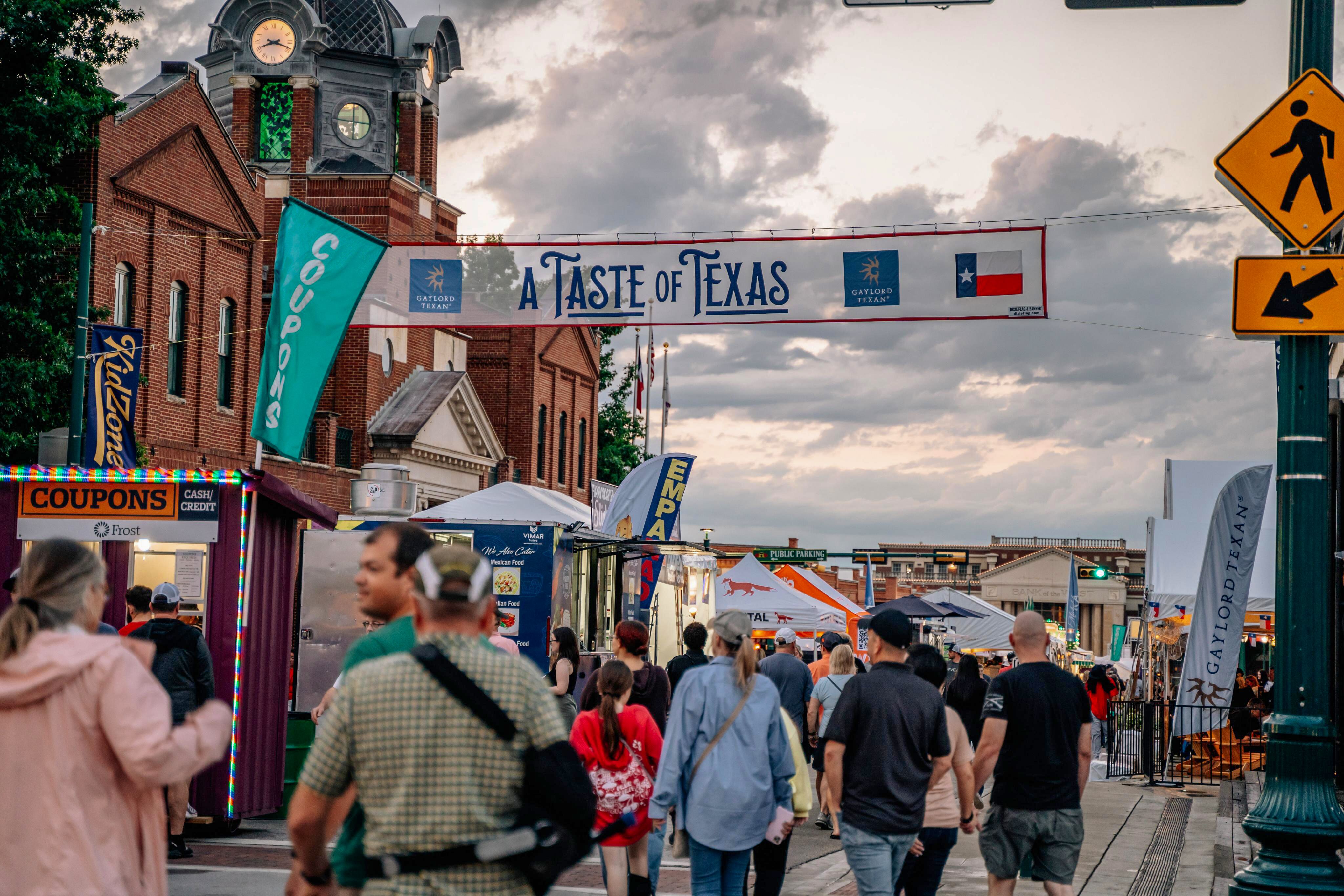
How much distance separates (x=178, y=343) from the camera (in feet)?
92.9

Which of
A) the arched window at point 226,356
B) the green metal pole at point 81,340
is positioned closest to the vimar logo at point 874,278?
the green metal pole at point 81,340

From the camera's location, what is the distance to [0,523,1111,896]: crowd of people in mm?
3400

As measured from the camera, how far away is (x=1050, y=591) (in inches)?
5217

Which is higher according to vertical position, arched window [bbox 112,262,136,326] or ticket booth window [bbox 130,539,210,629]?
arched window [bbox 112,262,136,326]

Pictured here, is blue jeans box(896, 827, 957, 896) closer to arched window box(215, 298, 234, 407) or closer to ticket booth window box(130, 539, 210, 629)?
ticket booth window box(130, 539, 210, 629)

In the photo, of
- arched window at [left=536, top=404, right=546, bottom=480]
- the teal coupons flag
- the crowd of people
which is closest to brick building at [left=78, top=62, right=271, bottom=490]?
the teal coupons flag

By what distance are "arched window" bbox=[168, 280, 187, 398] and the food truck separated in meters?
16.7

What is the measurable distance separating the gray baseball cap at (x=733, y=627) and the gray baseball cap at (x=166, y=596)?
184 inches

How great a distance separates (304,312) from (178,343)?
54.8 ft

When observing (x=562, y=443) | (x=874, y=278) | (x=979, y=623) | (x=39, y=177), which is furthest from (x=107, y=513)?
(x=562, y=443)

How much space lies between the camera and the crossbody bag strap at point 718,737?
6992mm

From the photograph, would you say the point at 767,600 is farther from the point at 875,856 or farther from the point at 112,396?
the point at 875,856

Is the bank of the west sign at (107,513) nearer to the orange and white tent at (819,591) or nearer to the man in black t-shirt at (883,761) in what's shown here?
the man in black t-shirt at (883,761)

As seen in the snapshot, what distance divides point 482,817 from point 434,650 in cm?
41
